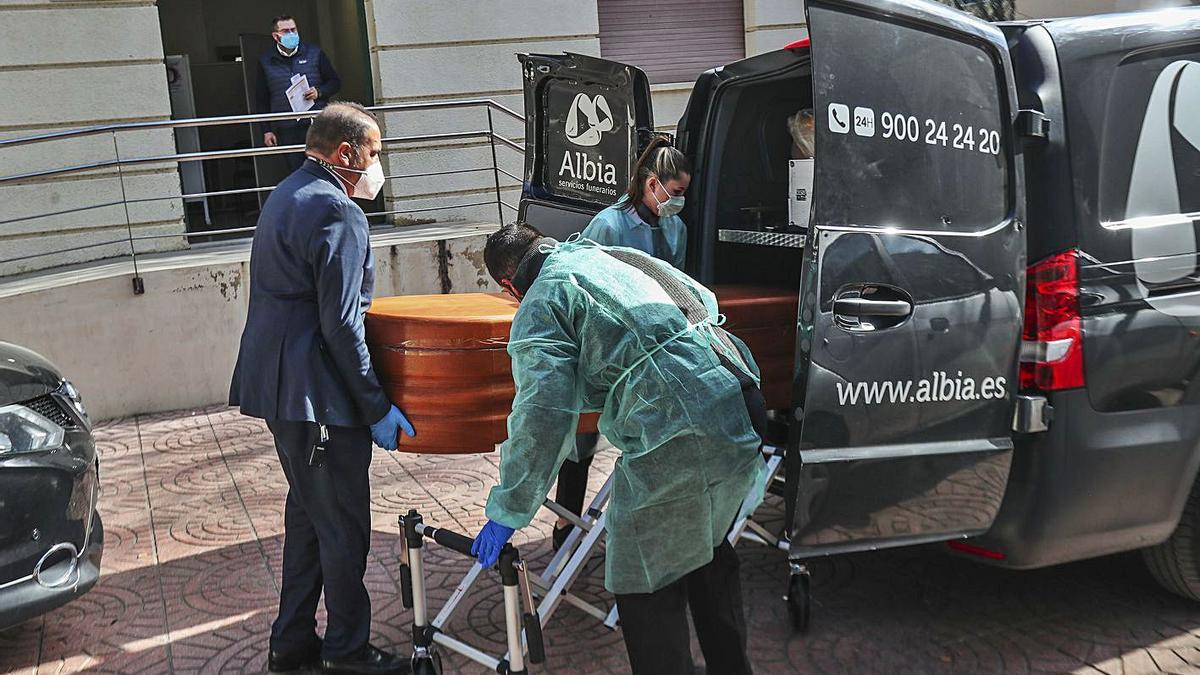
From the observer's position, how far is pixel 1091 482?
3377mm

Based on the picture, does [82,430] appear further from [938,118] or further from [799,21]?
[799,21]

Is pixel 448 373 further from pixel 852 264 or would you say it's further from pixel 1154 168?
pixel 1154 168

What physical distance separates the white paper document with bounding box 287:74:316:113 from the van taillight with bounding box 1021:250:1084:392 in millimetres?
7002

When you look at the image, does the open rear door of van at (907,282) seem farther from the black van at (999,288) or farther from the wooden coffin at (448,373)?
the wooden coffin at (448,373)

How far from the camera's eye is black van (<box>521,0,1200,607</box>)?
3.13 m

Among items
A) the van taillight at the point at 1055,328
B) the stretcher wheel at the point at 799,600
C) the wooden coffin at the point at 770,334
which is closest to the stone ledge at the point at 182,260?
the wooden coffin at the point at 770,334

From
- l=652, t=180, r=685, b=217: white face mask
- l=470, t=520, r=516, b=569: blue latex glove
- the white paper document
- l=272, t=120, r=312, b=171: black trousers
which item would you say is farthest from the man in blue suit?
l=272, t=120, r=312, b=171: black trousers

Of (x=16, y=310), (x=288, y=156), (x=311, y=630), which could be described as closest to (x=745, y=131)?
(x=311, y=630)

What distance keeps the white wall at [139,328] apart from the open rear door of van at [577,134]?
3.07 meters

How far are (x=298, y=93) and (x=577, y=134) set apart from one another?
4.73 m

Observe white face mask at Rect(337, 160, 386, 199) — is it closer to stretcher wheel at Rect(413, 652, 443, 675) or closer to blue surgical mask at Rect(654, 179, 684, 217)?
blue surgical mask at Rect(654, 179, 684, 217)

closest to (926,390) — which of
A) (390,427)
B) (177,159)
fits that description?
(390,427)

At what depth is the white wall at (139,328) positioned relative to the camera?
Answer: 7.31m

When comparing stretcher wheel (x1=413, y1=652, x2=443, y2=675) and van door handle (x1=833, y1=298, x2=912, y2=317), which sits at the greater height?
van door handle (x1=833, y1=298, x2=912, y2=317)
